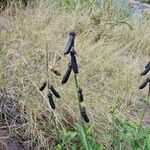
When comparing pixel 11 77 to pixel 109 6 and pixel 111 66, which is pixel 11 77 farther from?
pixel 109 6

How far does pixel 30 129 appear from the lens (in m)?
3.07

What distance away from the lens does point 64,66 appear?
4098mm

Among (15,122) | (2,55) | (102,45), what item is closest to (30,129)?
(15,122)

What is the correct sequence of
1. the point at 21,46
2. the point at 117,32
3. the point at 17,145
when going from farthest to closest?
the point at 117,32 < the point at 21,46 < the point at 17,145

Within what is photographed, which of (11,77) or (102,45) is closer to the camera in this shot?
(11,77)

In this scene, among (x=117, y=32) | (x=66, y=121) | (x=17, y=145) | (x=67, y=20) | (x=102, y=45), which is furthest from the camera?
(x=117, y=32)

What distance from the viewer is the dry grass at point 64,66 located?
3244mm

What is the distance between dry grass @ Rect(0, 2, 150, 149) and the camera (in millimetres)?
3244

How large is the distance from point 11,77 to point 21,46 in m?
0.61

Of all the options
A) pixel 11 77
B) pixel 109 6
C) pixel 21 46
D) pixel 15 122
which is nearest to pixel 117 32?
pixel 109 6

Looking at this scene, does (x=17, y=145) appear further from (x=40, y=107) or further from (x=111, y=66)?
(x=111, y=66)

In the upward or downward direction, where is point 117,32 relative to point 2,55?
downward

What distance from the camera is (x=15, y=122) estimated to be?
123 inches

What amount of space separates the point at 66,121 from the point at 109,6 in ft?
12.2
